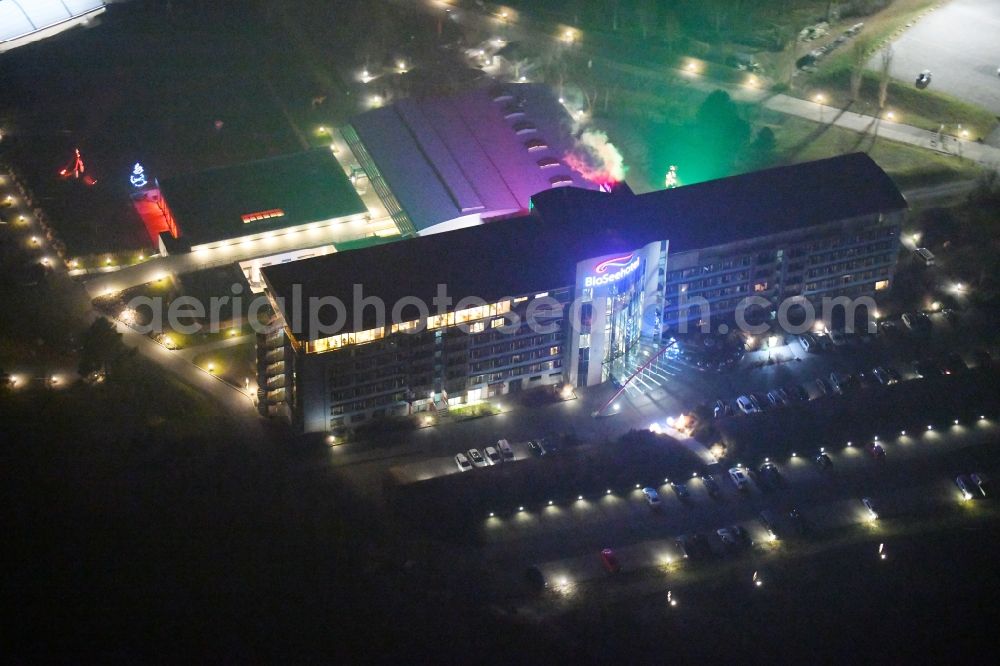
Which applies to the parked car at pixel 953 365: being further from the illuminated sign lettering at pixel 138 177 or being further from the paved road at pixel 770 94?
the illuminated sign lettering at pixel 138 177

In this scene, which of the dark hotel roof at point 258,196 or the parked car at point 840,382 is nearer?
the parked car at point 840,382

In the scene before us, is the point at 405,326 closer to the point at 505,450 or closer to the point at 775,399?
the point at 505,450

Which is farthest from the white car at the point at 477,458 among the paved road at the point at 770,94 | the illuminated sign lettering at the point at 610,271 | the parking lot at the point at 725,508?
the paved road at the point at 770,94

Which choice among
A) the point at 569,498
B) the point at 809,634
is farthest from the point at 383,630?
the point at 809,634

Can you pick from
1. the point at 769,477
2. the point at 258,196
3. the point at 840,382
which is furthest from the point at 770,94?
the point at 769,477

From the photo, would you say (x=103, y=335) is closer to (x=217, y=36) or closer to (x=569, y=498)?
(x=569, y=498)

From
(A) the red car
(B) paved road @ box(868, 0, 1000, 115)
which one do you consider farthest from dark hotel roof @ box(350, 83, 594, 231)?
(B) paved road @ box(868, 0, 1000, 115)

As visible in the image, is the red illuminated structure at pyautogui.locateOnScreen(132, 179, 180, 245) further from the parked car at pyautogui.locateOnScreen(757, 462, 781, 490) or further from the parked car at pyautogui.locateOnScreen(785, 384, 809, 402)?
the parked car at pyautogui.locateOnScreen(757, 462, 781, 490)
